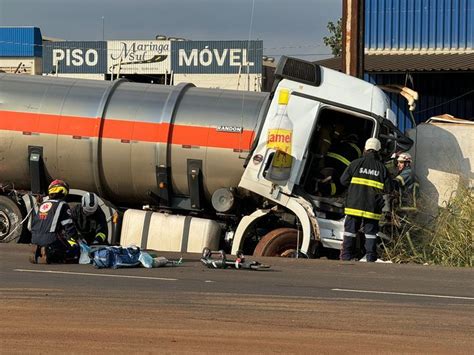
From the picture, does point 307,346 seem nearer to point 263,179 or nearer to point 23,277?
point 23,277

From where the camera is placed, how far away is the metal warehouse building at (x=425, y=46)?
26703 mm

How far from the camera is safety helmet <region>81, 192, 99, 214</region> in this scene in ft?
48.2

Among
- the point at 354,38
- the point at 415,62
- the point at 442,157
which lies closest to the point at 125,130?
the point at 354,38

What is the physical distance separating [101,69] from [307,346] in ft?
139

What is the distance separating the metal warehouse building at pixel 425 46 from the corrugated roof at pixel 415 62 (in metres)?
0.03

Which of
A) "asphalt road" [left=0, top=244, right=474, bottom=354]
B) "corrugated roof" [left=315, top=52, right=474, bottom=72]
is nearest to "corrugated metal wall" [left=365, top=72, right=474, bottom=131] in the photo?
"corrugated roof" [left=315, top=52, right=474, bottom=72]

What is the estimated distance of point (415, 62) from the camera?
2548 centimetres

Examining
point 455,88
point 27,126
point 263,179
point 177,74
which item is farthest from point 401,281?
point 177,74

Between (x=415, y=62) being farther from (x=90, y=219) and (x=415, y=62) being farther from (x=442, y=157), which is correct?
(x=90, y=219)

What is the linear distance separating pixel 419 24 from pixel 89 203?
16.2 metres

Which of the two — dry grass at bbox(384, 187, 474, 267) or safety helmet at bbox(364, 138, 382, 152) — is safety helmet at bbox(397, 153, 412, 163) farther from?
dry grass at bbox(384, 187, 474, 267)

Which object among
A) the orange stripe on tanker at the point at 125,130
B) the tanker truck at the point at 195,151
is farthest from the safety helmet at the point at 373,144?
the orange stripe on tanker at the point at 125,130

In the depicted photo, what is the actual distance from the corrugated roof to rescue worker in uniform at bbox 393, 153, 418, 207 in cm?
963

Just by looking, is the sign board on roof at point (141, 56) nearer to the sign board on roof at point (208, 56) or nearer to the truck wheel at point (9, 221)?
the sign board on roof at point (208, 56)
